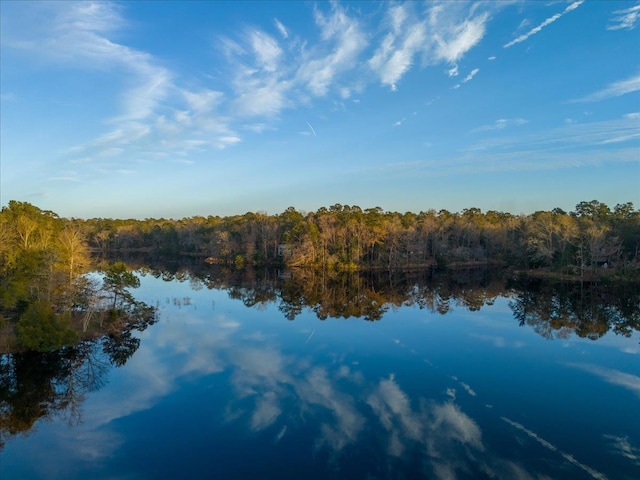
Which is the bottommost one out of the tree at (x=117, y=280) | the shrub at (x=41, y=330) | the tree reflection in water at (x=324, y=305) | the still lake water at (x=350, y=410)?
the still lake water at (x=350, y=410)

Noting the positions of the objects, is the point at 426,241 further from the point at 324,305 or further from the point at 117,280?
the point at 117,280

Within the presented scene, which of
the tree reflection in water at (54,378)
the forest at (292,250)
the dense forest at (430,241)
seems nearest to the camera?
the tree reflection in water at (54,378)

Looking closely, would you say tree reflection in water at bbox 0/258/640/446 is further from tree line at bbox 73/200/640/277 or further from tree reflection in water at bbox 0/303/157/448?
tree line at bbox 73/200/640/277

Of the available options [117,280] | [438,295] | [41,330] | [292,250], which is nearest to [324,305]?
[438,295]

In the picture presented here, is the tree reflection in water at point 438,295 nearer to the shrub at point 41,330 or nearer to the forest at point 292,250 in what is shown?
the forest at point 292,250

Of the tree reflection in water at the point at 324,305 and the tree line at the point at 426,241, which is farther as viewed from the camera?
the tree line at the point at 426,241

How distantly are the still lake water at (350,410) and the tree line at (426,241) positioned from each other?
30.0 metres

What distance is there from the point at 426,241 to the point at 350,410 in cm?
6003

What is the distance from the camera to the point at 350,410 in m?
15.6

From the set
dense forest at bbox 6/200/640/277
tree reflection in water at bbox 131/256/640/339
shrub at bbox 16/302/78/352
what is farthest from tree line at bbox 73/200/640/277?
shrub at bbox 16/302/78/352

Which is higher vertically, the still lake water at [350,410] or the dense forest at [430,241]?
the dense forest at [430,241]

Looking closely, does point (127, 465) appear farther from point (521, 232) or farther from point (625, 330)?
point (521, 232)

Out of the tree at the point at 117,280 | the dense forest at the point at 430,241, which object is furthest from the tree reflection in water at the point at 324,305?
the dense forest at the point at 430,241

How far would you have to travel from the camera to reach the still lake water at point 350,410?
12.1m
